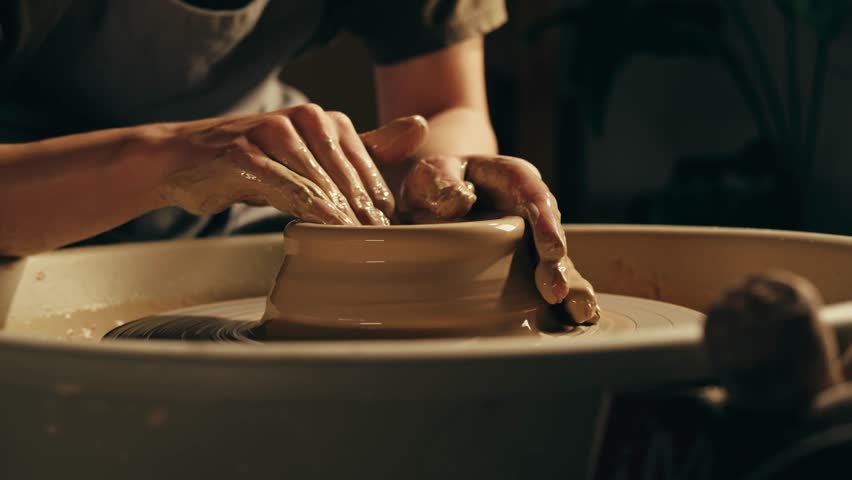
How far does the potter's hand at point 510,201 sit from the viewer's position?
73 centimetres

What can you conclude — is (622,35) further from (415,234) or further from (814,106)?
(415,234)

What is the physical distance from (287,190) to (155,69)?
53 centimetres

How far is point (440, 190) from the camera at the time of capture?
0.79 metres

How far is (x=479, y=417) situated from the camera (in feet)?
1.31

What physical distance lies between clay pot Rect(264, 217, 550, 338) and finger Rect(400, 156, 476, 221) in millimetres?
75

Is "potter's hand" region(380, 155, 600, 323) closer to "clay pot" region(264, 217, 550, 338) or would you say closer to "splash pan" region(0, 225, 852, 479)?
"clay pot" region(264, 217, 550, 338)

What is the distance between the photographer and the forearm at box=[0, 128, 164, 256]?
2.66ft

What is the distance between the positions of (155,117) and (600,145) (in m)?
2.70

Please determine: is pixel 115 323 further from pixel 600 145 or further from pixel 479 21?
pixel 600 145

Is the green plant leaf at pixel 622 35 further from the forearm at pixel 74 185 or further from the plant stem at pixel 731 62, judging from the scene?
the forearm at pixel 74 185

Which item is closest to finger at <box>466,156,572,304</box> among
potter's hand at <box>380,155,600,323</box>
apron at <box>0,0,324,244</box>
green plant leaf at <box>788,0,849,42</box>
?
potter's hand at <box>380,155,600,323</box>

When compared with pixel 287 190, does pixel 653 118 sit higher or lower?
lower

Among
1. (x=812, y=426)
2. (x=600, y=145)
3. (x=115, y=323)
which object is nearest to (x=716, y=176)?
(x=600, y=145)

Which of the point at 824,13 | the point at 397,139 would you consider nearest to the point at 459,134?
the point at 397,139
